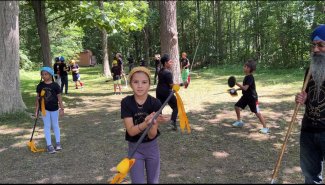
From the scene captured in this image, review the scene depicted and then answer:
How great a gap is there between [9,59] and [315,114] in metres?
8.41

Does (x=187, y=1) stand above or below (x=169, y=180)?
above

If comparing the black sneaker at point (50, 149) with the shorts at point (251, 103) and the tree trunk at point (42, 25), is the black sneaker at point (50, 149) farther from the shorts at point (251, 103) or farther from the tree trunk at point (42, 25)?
the tree trunk at point (42, 25)

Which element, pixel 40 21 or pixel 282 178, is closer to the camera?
pixel 282 178

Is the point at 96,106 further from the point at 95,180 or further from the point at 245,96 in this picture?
the point at 95,180

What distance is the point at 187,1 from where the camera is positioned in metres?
39.1

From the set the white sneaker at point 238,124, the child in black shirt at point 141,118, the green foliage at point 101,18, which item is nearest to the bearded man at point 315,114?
the child in black shirt at point 141,118

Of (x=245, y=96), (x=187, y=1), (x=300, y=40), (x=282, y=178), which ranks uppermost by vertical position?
(x=187, y=1)

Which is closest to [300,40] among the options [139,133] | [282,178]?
[282,178]

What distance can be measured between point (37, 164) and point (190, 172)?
2.62 m

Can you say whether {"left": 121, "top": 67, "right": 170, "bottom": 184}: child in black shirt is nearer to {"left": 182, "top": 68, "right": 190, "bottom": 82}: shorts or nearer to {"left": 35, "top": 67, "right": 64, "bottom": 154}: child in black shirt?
{"left": 35, "top": 67, "right": 64, "bottom": 154}: child in black shirt

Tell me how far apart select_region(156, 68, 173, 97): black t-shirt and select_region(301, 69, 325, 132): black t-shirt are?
3943 millimetres

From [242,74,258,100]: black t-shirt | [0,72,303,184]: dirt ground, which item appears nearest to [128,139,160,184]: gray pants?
[0,72,303,184]: dirt ground

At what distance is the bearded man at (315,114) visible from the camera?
133 inches

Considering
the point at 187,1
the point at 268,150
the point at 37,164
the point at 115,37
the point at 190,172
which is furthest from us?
the point at 187,1
